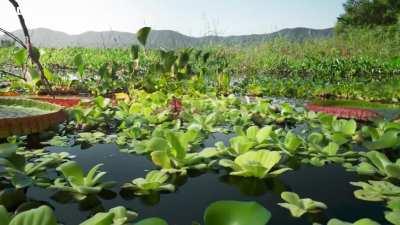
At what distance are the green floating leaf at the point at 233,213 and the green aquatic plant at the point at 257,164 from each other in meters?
0.57

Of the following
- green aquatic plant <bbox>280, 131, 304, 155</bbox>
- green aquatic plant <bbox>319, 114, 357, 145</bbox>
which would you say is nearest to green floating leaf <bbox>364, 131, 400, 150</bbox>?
green aquatic plant <bbox>319, 114, 357, 145</bbox>

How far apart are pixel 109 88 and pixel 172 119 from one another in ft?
8.21

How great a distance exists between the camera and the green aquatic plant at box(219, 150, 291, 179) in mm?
1506

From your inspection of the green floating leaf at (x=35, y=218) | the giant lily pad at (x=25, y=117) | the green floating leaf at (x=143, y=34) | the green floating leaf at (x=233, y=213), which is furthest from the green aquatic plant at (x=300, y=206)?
the green floating leaf at (x=143, y=34)

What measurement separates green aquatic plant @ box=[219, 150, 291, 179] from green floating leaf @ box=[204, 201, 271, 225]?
575 mm

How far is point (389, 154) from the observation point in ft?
6.61

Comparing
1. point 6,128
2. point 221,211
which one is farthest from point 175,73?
point 221,211

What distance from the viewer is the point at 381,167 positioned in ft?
5.27

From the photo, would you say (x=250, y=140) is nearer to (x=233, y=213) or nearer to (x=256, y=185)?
(x=256, y=185)

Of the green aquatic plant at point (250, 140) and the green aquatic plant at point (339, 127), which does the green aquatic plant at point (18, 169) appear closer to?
the green aquatic plant at point (250, 140)

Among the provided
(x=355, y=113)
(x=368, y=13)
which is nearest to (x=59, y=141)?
(x=355, y=113)

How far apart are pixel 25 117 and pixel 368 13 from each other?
26051 millimetres

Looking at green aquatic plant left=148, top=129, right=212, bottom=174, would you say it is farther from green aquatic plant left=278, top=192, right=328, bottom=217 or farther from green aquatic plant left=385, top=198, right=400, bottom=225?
green aquatic plant left=385, top=198, right=400, bottom=225

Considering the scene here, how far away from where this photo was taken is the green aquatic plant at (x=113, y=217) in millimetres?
840
